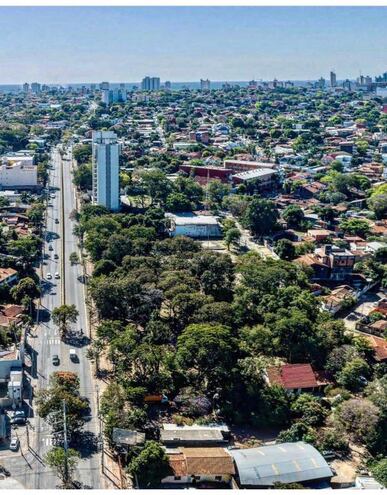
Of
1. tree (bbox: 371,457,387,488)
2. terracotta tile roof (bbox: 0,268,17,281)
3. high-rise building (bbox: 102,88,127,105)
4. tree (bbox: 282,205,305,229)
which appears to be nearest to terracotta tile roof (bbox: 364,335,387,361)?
tree (bbox: 371,457,387,488)

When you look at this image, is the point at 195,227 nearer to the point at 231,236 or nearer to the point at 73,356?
the point at 231,236

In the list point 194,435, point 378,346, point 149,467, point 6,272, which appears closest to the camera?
point 149,467

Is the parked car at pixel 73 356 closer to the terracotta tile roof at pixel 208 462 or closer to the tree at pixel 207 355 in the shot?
the tree at pixel 207 355

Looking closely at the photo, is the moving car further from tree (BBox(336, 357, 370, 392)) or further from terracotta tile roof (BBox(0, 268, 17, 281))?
terracotta tile roof (BBox(0, 268, 17, 281))

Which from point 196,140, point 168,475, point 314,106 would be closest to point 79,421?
point 168,475

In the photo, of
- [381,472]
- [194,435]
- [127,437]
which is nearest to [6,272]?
[127,437]

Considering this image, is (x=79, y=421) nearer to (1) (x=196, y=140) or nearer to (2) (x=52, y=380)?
(2) (x=52, y=380)

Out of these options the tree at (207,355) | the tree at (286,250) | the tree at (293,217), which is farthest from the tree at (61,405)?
the tree at (293,217)
